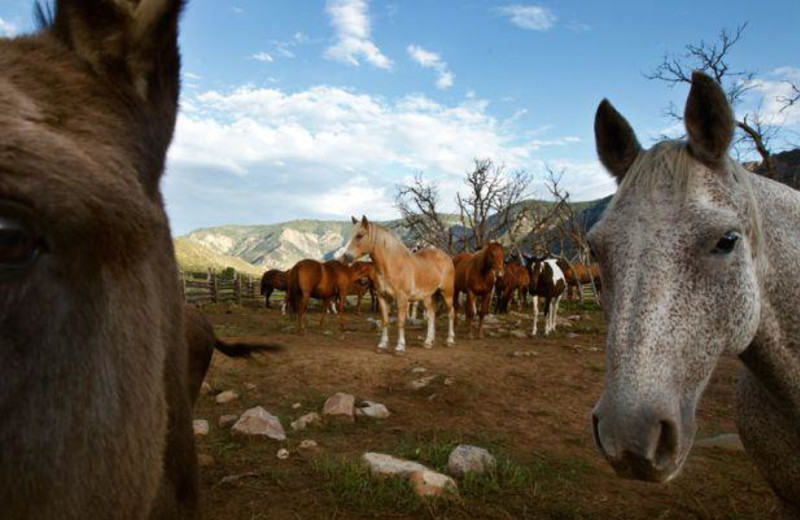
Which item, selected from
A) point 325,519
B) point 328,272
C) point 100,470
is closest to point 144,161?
point 100,470

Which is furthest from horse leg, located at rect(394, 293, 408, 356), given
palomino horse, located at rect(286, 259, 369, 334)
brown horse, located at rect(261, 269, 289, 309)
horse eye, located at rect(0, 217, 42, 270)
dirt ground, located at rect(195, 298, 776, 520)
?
brown horse, located at rect(261, 269, 289, 309)

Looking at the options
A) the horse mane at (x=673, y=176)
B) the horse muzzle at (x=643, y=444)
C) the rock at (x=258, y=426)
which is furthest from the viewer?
the rock at (x=258, y=426)

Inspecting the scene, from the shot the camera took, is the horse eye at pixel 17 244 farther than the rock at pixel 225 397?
No

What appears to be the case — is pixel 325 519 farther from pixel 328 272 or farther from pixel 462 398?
pixel 328 272

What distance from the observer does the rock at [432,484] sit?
3525 millimetres

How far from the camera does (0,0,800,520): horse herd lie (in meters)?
0.72

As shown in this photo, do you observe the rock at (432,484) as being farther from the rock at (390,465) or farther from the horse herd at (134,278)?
the horse herd at (134,278)

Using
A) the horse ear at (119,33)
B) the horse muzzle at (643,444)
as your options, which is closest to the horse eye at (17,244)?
the horse ear at (119,33)

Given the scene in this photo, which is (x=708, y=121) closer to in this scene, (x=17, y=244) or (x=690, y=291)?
(x=690, y=291)

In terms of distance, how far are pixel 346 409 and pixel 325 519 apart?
231cm

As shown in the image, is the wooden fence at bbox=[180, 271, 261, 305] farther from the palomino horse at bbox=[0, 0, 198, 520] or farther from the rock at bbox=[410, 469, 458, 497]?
the palomino horse at bbox=[0, 0, 198, 520]

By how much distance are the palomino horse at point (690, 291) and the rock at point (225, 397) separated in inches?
223

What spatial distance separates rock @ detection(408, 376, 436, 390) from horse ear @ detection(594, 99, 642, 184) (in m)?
5.31

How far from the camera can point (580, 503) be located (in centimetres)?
362
